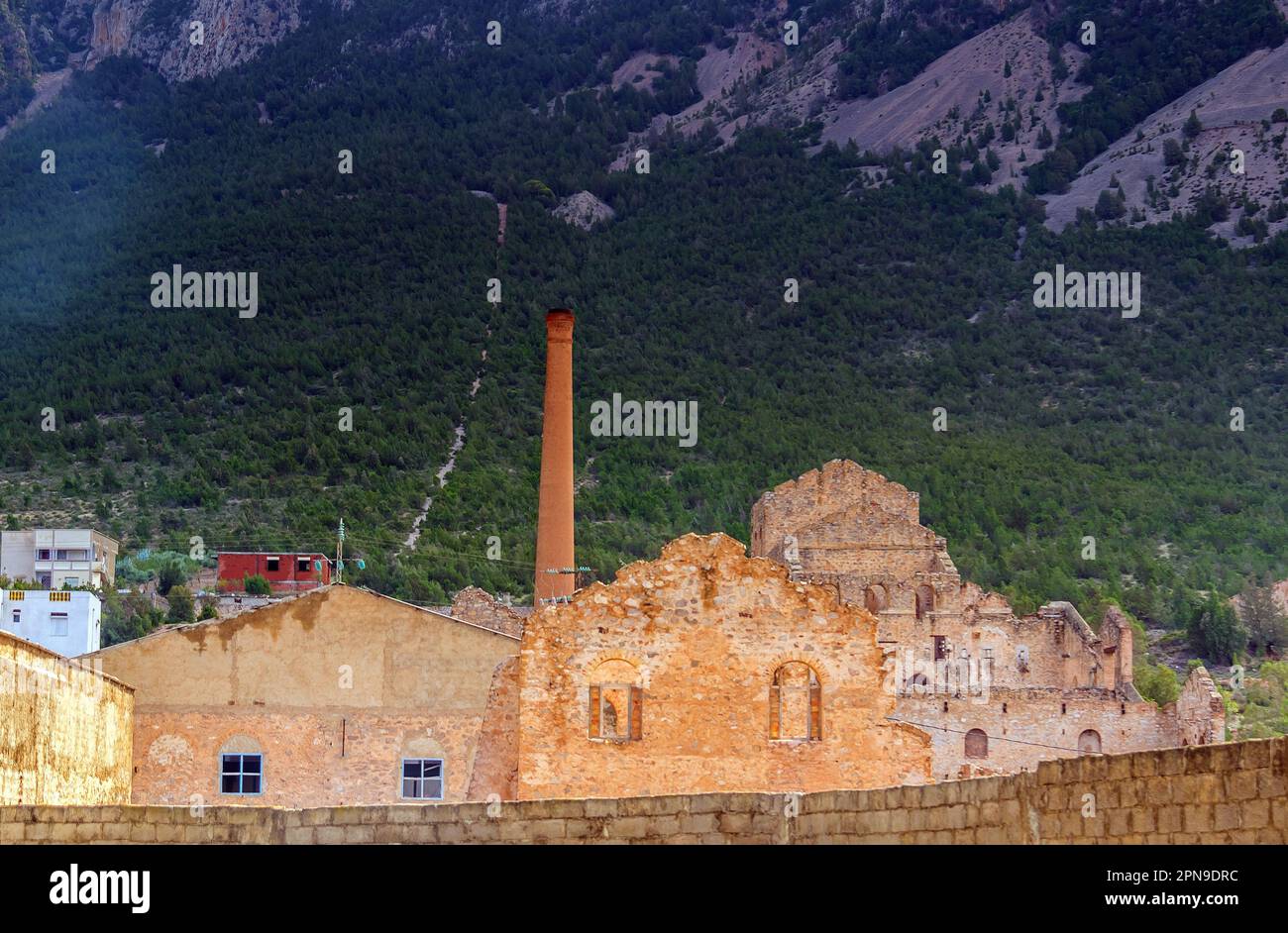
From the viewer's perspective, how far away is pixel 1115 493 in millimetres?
92562

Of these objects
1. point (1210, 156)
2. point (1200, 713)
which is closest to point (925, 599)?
point (1200, 713)

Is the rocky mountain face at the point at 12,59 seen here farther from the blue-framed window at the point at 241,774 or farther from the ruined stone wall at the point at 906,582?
the blue-framed window at the point at 241,774

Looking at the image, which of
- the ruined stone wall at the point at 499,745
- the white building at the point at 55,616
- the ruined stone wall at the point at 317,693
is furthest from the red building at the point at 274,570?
the ruined stone wall at the point at 499,745

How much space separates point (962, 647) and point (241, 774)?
90.6 feet

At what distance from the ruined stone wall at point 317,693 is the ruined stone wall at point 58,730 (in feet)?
2.93

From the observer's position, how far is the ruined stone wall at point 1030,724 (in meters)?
51.6

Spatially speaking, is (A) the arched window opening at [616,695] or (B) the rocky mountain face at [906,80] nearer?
(A) the arched window opening at [616,695]

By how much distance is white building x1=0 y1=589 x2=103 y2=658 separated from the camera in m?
66.8

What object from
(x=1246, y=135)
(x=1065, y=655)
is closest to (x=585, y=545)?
(x=1065, y=655)

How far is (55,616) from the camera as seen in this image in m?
69.3

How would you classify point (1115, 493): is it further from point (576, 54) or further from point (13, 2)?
point (13, 2)

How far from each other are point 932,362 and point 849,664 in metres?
86.9

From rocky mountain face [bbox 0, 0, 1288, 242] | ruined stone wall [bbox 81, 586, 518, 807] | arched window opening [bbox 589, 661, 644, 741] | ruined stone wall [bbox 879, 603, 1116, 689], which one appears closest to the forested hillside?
rocky mountain face [bbox 0, 0, 1288, 242]
